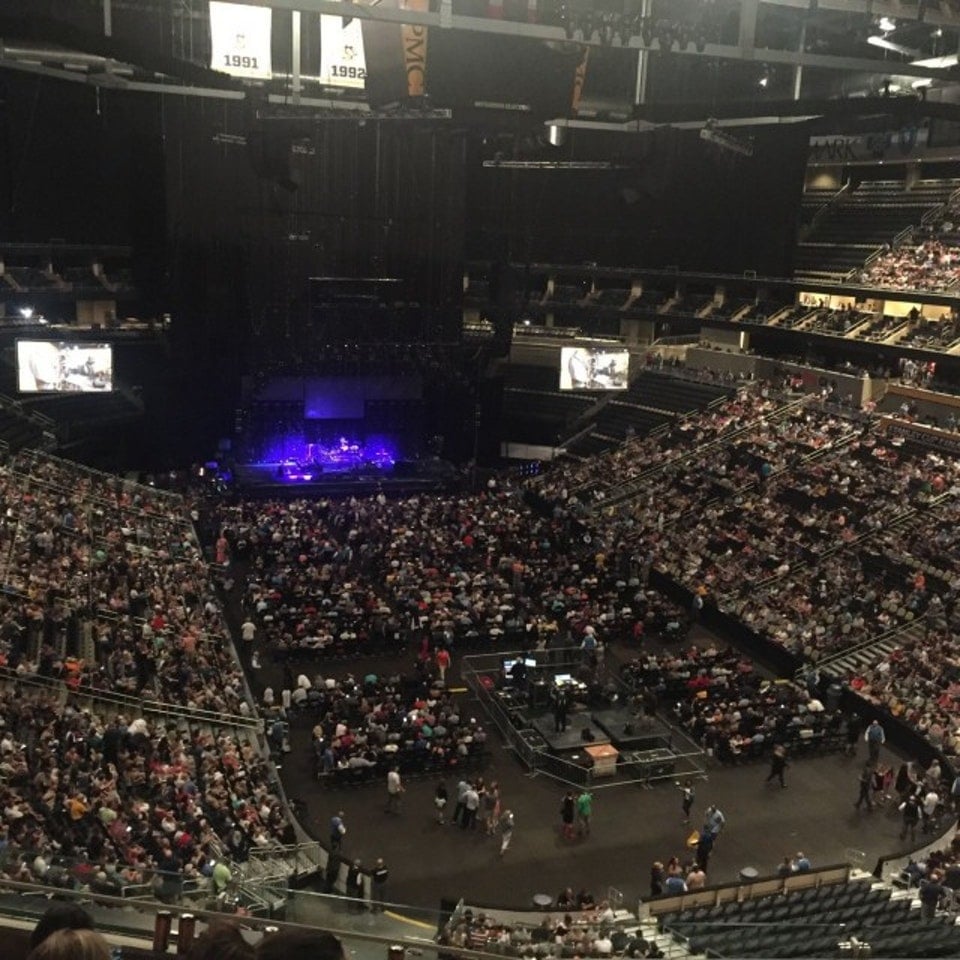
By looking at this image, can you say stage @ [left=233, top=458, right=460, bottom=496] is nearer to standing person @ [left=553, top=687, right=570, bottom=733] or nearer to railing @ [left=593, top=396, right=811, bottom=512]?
railing @ [left=593, top=396, right=811, bottom=512]

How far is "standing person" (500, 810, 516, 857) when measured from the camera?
17125 mm

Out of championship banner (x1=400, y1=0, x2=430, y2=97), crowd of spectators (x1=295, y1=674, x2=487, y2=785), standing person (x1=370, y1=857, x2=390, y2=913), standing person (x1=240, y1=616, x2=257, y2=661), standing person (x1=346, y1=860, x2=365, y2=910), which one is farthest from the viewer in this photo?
standing person (x1=240, y1=616, x2=257, y2=661)

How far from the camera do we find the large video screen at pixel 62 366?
108ft

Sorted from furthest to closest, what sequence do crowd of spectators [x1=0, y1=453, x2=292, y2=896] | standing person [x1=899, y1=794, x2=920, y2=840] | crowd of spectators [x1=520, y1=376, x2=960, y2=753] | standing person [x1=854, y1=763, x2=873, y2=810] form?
crowd of spectators [x1=520, y1=376, x2=960, y2=753] < standing person [x1=854, y1=763, x2=873, y2=810] < standing person [x1=899, y1=794, x2=920, y2=840] < crowd of spectators [x1=0, y1=453, x2=292, y2=896]

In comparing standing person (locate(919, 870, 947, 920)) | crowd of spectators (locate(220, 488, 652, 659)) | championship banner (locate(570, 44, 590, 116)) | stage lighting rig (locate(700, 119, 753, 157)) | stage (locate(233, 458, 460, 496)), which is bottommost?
stage (locate(233, 458, 460, 496))

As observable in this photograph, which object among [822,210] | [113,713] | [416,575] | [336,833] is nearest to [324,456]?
[416,575]

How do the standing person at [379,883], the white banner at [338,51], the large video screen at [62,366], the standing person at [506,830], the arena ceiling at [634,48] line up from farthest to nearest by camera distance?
the large video screen at [62,366], the white banner at [338,51], the standing person at [506,830], the arena ceiling at [634,48], the standing person at [379,883]

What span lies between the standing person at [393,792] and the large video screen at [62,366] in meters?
21.0

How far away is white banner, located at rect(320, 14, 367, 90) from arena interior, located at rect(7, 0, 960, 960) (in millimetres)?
159

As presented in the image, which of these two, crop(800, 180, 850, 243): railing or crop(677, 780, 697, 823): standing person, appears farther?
→ crop(800, 180, 850, 243): railing

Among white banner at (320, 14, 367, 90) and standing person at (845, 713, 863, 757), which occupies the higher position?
white banner at (320, 14, 367, 90)

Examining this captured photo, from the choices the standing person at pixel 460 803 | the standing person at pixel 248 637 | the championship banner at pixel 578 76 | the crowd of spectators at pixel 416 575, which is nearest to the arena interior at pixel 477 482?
the crowd of spectators at pixel 416 575

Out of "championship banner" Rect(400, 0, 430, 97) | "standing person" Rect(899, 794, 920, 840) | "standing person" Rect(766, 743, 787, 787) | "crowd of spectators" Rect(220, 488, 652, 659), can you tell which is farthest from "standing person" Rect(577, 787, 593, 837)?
"championship banner" Rect(400, 0, 430, 97)

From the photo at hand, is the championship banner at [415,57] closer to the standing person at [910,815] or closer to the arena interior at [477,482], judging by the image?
the arena interior at [477,482]
